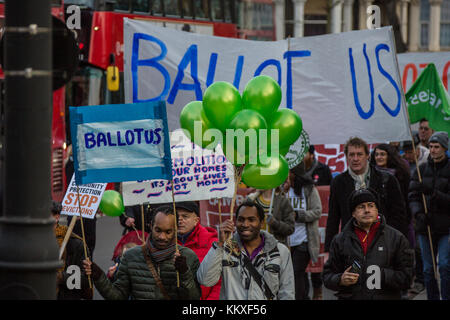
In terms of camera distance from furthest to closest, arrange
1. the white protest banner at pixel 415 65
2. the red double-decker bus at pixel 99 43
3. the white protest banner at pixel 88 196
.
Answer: the red double-decker bus at pixel 99 43
the white protest banner at pixel 415 65
the white protest banner at pixel 88 196

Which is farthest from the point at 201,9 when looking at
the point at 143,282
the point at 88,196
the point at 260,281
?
the point at 260,281

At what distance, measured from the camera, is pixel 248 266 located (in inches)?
216

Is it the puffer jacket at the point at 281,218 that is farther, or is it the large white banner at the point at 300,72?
the large white banner at the point at 300,72

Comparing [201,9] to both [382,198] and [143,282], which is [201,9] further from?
[143,282]

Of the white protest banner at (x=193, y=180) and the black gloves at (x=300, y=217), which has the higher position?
the white protest banner at (x=193, y=180)

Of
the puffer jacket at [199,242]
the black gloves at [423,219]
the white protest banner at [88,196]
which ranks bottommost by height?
the black gloves at [423,219]

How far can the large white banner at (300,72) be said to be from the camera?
8.59 meters

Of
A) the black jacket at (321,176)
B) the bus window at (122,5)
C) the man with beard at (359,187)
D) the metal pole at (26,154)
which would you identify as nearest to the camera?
the metal pole at (26,154)

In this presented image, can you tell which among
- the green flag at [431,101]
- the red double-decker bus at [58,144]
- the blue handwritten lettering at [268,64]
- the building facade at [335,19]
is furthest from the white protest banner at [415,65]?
the building facade at [335,19]

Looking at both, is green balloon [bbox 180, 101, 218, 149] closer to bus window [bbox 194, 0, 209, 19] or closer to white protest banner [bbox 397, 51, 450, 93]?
white protest banner [bbox 397, 51, 450, 93]

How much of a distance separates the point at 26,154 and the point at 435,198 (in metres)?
5.20

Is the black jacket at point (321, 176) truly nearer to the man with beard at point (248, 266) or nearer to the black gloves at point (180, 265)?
the man with beard at point (248, 266)

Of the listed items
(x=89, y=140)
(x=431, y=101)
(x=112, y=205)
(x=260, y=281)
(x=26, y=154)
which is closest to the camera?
(x=26, y=154)

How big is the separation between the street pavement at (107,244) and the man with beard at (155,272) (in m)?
3.76
